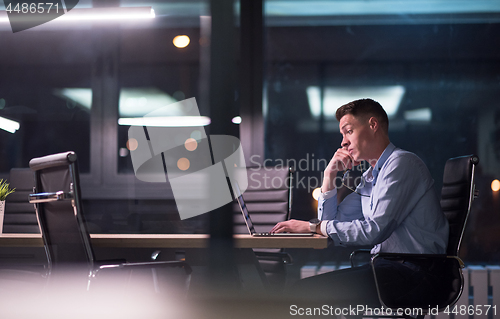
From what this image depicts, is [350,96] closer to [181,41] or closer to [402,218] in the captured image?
[181,41]

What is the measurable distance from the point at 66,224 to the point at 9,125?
9.44 ft

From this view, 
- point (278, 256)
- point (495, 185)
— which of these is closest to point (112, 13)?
point (278, 256)

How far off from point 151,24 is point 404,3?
2513 millimetres

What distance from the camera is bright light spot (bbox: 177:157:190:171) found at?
13.7 feet

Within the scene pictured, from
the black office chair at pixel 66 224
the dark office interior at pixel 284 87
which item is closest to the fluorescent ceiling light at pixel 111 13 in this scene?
the dark office interior at pixel 284 87

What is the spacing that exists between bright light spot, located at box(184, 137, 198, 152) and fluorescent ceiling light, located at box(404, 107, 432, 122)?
206 cm

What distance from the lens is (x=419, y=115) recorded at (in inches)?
158

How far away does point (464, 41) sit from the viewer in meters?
4.00

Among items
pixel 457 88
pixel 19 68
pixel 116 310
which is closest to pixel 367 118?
pixel 116 310

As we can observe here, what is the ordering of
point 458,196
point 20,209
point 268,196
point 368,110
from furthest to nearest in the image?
point 20,209
point 268,196
point 368,110
point 458,196

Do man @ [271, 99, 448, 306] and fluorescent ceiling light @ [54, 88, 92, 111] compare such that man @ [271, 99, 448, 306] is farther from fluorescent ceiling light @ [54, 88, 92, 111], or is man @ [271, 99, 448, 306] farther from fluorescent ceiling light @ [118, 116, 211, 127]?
fluorescent ceiling light @ [54, 88, 92, 111]

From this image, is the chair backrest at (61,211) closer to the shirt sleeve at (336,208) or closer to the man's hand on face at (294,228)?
the man's hand on face at (294,228)

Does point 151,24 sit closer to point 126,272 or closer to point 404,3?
point 404,3

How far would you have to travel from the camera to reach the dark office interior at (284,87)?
3.96 m
